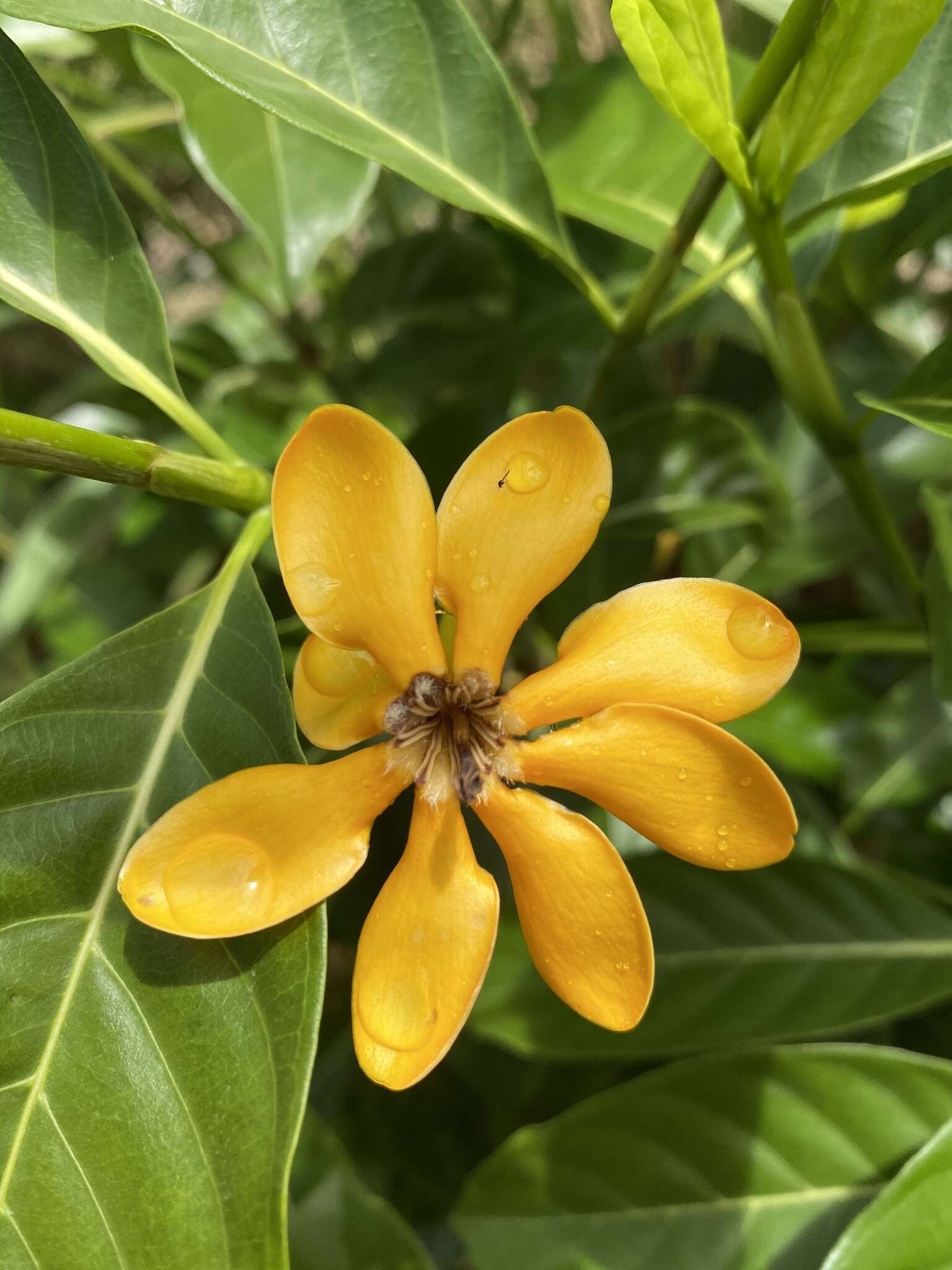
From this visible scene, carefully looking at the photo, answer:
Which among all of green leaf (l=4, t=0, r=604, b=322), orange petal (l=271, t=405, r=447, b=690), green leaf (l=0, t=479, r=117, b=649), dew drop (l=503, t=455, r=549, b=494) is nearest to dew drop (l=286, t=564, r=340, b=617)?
orange petal (l=271, t=405, r=447, b=690)

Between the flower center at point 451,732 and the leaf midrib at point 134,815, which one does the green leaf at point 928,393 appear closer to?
the flower center at point 451,732

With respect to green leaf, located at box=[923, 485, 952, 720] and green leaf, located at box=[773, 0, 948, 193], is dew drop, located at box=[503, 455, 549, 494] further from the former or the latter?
green leaf, located at box=[923, 485, 952, 720]

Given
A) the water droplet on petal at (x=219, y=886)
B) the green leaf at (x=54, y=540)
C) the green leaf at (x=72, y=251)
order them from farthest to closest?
the green leaf at (x=54, y=540)
the green leaf at (x=72, y=251)
the water droplet on petal at (x=219, y=886)

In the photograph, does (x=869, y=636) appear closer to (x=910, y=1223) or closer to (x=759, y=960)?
(x=759, y=960)

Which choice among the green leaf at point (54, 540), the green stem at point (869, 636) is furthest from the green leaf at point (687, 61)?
the green leaf at point (54, 540)

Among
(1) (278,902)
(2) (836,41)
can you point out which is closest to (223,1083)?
(1) (278,902)

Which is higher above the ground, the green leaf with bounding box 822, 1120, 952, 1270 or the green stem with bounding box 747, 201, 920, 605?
the green stem with bounding box 747, 201, 920, 605

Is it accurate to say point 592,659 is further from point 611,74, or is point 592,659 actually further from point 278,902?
point 611,74
